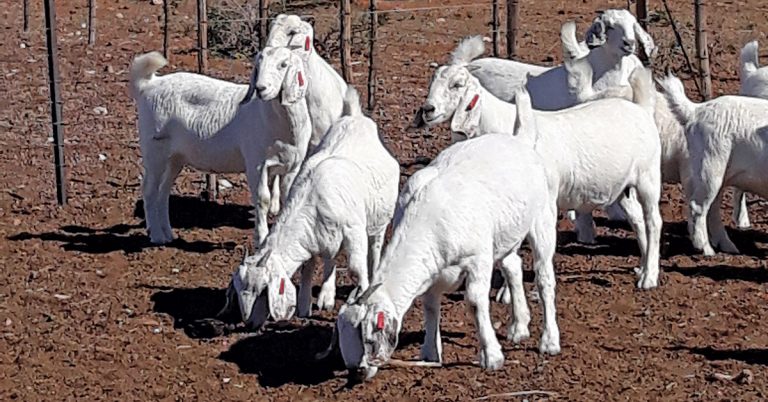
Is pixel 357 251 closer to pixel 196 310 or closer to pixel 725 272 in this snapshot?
pixel 196 310

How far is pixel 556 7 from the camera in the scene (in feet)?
84.5

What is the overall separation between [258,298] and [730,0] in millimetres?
18720

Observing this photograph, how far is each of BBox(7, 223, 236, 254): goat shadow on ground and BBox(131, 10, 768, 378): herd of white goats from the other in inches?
9.0

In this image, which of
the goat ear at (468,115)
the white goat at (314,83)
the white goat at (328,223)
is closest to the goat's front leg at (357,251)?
the white goat at (328,223)

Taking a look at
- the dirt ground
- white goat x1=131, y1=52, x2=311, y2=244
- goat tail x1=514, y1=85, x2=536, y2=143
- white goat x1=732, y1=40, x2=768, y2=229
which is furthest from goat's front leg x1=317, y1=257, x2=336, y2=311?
white goat x1=732, y1=40, x2=768, y2=229

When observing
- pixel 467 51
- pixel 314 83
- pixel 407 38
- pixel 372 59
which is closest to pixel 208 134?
pixel 314 83

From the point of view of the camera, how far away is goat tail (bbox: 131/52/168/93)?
12.6 meters

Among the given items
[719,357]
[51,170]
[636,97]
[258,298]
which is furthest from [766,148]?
[51,170]

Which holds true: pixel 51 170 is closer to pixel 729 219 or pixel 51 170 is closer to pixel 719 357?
pixel 729 219

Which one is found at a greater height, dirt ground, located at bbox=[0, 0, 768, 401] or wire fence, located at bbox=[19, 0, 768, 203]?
wire fence, located at bbox=[19, 0, 768, 203]

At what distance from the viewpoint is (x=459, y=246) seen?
27.2 ft

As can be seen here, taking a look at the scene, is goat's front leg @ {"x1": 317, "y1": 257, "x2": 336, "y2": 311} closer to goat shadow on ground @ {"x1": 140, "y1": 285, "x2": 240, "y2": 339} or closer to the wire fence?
goat shadow on ground @ {"x1": 140, "y1": 285, "x2": 240, "y2": 339}

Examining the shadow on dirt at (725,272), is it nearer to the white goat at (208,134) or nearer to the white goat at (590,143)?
the white goat at (590,143)

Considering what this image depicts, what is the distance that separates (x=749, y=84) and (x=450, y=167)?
232 inches
